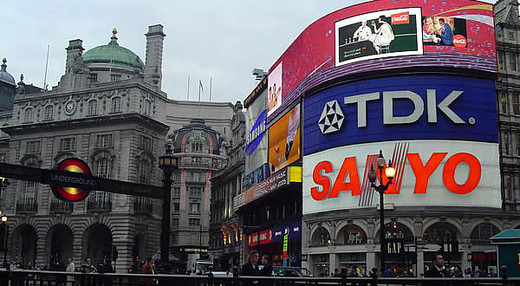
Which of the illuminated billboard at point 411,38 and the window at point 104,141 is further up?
the illuminated billboard at point 411,38

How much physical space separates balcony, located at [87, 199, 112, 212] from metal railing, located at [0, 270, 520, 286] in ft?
205

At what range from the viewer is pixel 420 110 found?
50969 mm

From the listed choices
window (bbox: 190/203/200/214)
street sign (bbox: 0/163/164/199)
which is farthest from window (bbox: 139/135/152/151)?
street sign (bbox: 0/163/164/199)

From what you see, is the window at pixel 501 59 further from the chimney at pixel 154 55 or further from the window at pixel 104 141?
the chimney at pixel 154 55

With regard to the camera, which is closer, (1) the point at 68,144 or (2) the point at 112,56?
(1) the point at 68,144

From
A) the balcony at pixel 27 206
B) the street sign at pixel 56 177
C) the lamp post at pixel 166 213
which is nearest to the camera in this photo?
the street sign at pixel 56 177

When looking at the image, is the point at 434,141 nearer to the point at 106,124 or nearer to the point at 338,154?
the point at 338,154

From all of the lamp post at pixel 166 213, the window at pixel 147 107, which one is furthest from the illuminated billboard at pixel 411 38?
the window at pixel 147 107

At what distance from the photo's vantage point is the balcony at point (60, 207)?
8038cm

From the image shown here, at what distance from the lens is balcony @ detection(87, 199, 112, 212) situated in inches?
3083

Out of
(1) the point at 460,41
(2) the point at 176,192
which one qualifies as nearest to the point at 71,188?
(1) the point at 460,41

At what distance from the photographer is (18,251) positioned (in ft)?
269

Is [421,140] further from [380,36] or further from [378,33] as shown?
[378,33]

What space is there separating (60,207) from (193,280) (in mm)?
70822
